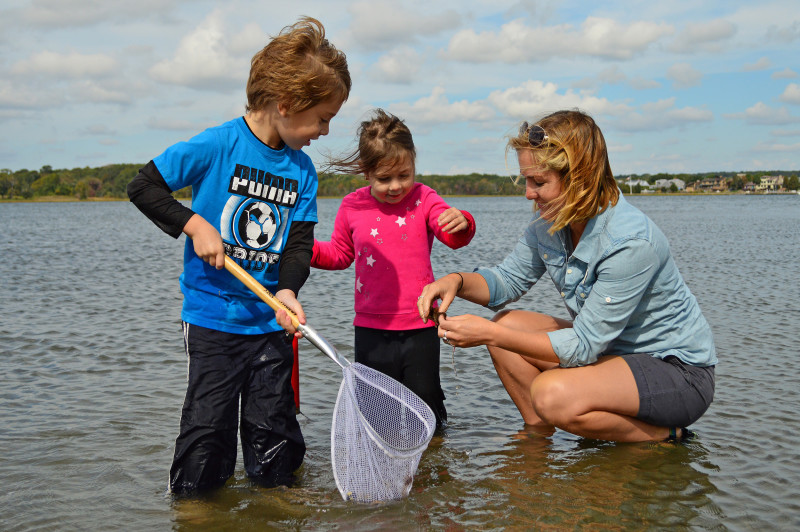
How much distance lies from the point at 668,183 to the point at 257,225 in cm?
13776

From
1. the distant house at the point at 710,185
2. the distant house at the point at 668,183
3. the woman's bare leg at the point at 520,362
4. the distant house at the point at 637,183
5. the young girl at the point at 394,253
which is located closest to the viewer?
the young girl at the point at 394,253

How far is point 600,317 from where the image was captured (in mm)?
3387

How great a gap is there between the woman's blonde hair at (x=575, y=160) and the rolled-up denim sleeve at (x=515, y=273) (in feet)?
2.18

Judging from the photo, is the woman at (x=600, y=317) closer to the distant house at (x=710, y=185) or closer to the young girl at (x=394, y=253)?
the young girl at (x=394, y=253)

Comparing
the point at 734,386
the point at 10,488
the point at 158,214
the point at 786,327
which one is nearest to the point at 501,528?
the point at 158,214

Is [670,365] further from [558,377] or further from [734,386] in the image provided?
[734,386]

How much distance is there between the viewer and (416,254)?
160 inches

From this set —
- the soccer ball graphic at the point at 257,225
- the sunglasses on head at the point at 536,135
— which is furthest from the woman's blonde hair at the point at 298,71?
the sunglasses on head at the point at 536,135

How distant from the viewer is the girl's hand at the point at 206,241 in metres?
2.88

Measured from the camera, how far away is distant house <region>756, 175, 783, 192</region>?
440 feet

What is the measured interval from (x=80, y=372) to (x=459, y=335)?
13.6 ft

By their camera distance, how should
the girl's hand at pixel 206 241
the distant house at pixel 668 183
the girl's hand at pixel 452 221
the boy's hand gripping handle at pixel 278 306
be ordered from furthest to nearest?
the distant house at pixel 668 183 → the girl's hand at pixel 452 221 → the boy's hand gripping handle at pixel 278 306 → the girl's hand at pixel 206 241

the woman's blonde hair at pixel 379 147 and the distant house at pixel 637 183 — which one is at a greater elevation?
the distant house at pixel 637 183

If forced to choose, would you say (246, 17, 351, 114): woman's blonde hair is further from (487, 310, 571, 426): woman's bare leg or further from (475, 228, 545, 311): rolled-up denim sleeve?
(487, 310, 571, 426): woman's bare leg
